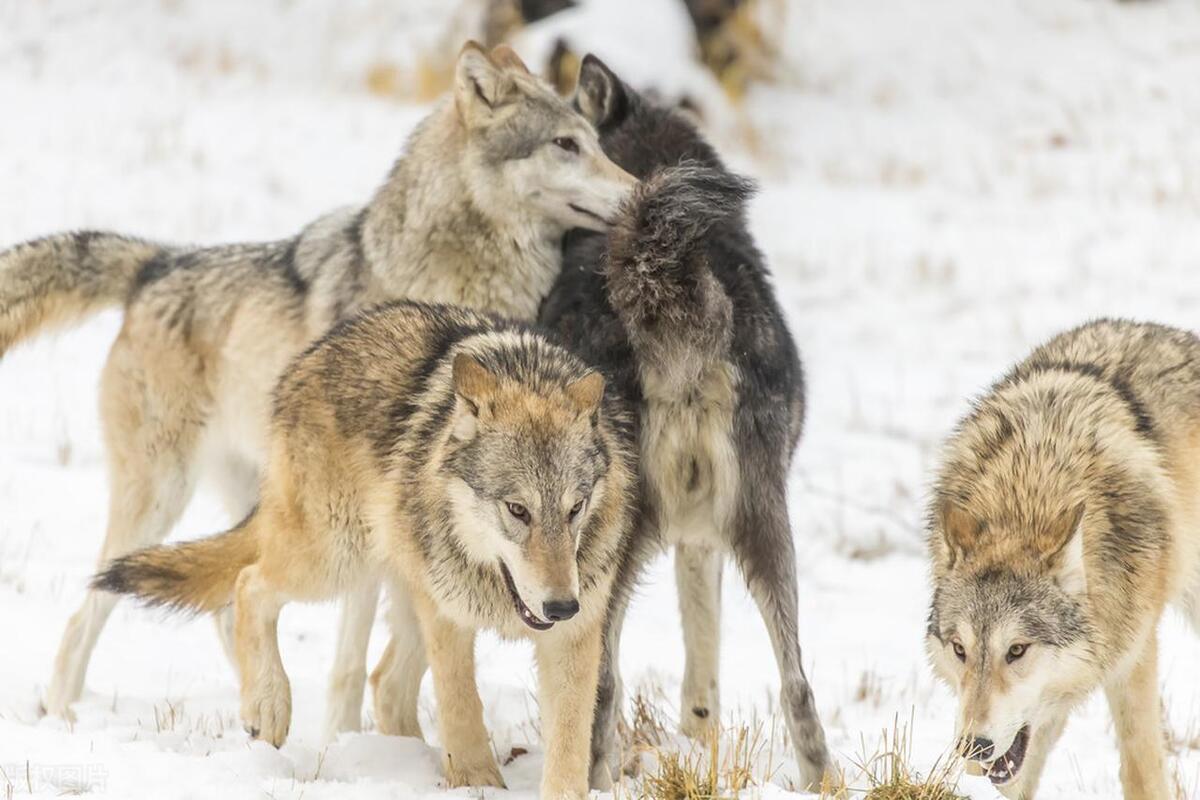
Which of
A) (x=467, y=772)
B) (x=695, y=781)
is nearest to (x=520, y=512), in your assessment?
(x=695, y=781)

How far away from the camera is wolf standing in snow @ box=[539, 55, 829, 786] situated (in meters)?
5.21

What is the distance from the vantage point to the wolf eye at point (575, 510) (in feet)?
15.5

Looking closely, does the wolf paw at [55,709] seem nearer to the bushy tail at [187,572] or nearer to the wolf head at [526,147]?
the bushy tail at [187,572]

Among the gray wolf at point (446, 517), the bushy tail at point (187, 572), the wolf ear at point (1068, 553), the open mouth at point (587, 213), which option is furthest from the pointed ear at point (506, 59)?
the wolf ear at point (1068, 553)

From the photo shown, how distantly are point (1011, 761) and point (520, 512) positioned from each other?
1.88 metres

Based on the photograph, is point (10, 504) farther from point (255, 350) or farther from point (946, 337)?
point (946, 337)

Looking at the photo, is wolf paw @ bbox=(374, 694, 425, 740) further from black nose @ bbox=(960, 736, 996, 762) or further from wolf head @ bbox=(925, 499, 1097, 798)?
black nose @ bbox=(960, 736, 996, 762)

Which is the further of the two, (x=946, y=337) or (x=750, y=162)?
(x=750, y=162)

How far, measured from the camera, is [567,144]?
6.51 m

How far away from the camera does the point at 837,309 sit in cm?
1364

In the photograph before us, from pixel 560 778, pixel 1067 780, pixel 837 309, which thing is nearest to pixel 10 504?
pixel 560 778

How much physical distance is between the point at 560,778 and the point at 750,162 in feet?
40.1

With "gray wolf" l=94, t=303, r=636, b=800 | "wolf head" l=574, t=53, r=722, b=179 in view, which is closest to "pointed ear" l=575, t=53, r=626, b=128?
"wolf head" l=574, t=53, r=722, b=179

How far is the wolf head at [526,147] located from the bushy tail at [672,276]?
1.10 m
